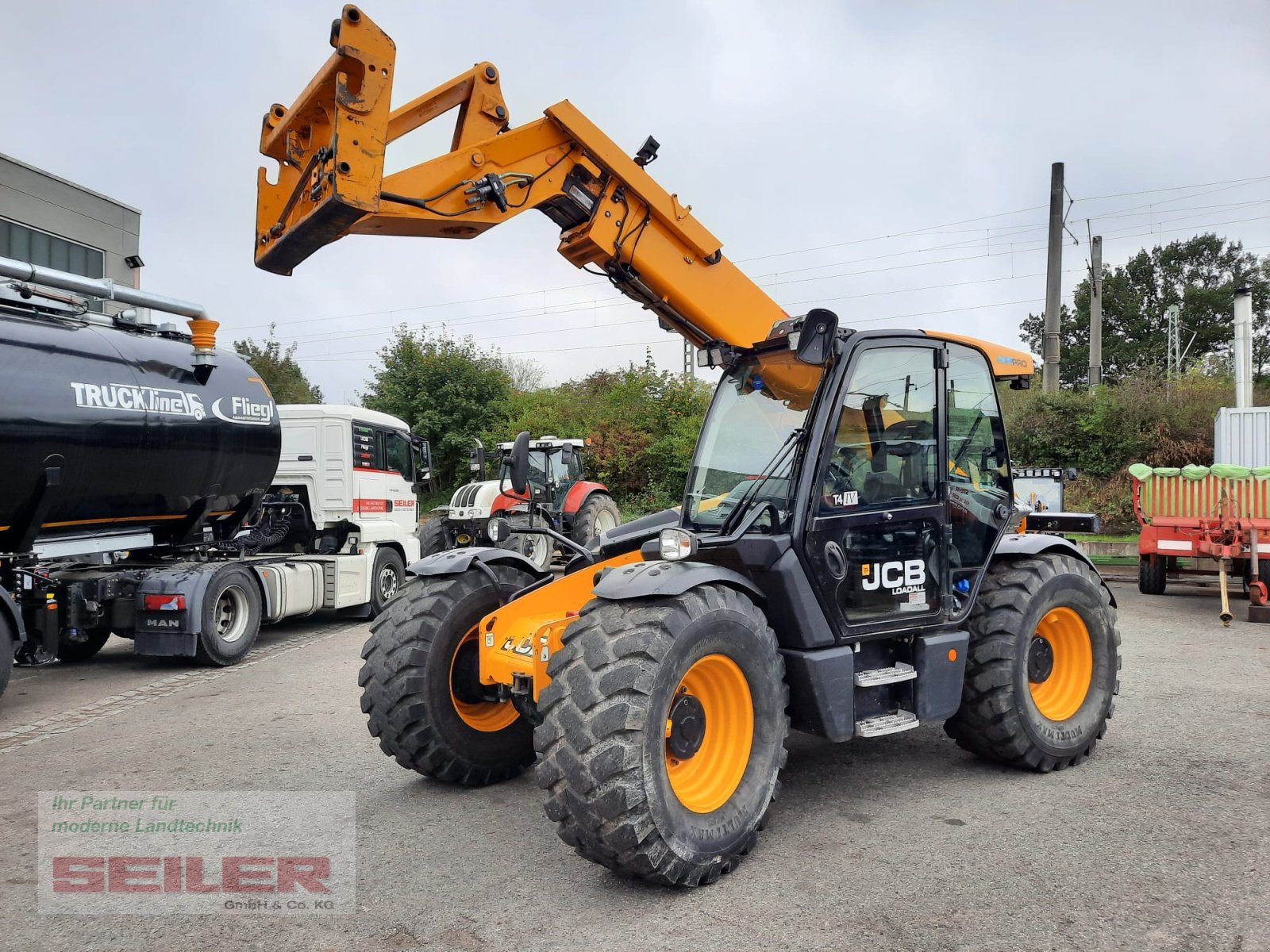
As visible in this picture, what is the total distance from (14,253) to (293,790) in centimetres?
2148

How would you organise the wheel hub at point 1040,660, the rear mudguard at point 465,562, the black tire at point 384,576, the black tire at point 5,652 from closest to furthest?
the rear mudguard at point 465,562, the wheel hub at point 1040,660, the black tire at point 5,652, the black tire at point 384,576

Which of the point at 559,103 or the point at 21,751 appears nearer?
the point at 559,103

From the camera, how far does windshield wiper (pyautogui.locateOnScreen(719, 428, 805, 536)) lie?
4359 mm

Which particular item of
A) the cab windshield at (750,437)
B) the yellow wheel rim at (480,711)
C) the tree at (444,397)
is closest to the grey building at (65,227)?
the tree at (444,397)

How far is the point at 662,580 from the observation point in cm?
362

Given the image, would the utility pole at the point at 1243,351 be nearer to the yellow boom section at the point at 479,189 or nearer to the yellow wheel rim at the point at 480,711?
the yellow boom section at the point at 479,189

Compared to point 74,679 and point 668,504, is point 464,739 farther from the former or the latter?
point 668,504

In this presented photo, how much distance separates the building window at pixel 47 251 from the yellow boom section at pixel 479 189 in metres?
18.9

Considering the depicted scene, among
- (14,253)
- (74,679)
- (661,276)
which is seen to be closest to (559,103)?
(661,276)

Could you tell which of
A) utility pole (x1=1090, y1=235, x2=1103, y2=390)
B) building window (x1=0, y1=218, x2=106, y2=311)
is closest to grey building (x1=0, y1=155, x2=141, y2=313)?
building window (x1=0, y1=218, x2=106, y2=311)

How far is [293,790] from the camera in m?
4.76

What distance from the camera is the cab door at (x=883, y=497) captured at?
4.21 m

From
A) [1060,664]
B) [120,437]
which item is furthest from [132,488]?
[1060,664]

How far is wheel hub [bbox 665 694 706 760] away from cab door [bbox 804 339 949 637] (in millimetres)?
855
